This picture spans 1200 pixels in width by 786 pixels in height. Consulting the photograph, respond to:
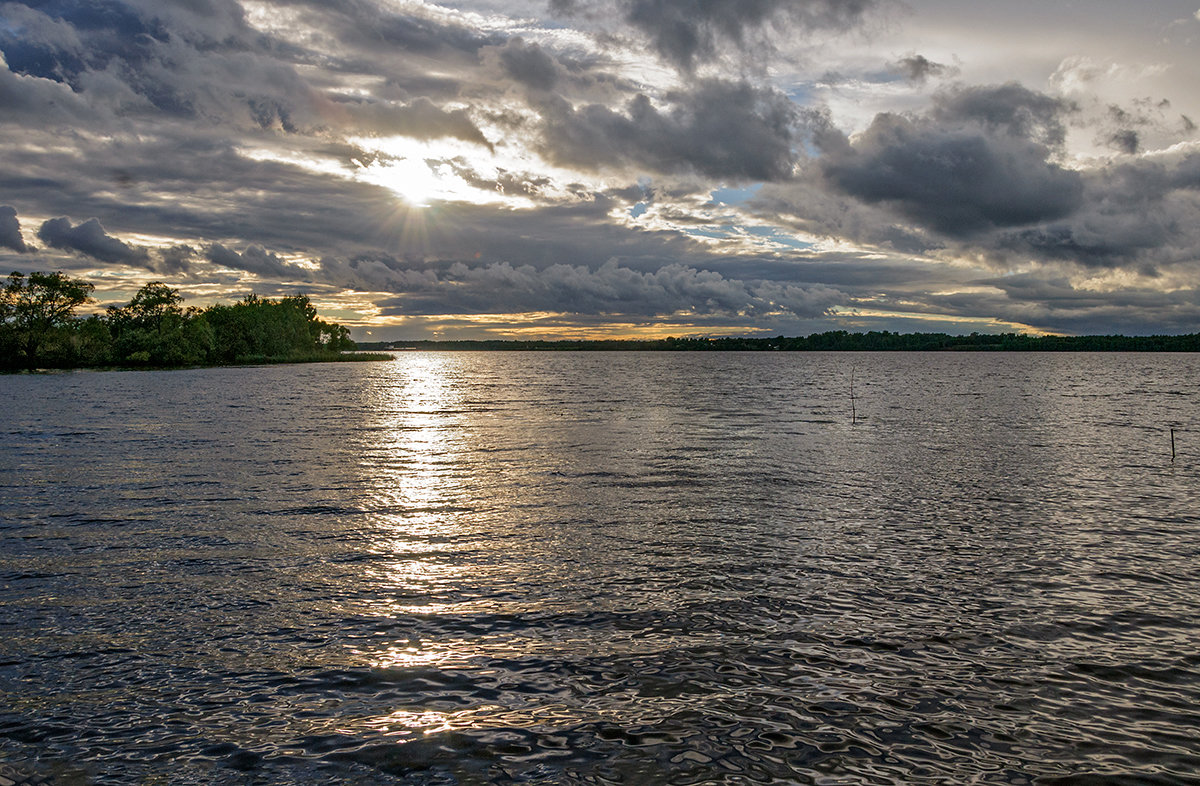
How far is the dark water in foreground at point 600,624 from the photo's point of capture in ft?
31.4

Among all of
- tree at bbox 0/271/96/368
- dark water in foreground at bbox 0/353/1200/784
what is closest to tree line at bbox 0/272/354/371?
tree at bbox 0/271/96/368

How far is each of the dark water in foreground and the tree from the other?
495 ft

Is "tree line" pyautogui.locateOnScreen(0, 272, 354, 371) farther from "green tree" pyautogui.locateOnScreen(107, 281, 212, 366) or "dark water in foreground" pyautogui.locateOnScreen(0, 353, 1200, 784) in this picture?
"dark water in foreground" pyautogui.locateOnScreen(0, 353, 1200, 784)

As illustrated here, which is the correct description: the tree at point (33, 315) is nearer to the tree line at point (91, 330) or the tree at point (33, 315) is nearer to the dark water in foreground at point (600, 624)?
the tree line at point (91, 330)

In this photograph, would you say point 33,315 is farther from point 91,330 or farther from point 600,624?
point 600,624

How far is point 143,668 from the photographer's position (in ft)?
39.5

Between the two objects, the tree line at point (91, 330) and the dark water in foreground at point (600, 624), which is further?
the tree line at point (91, 330)

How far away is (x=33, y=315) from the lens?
152m

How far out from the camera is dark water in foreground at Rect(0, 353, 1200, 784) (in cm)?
957

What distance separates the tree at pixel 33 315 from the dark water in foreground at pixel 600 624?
5941 inches

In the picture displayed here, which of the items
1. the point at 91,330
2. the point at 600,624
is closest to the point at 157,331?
the point at 91,330

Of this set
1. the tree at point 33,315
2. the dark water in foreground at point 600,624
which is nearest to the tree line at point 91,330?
the tree at point 33,315

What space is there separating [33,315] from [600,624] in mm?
186449

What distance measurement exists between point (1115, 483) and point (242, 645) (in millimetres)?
33856
